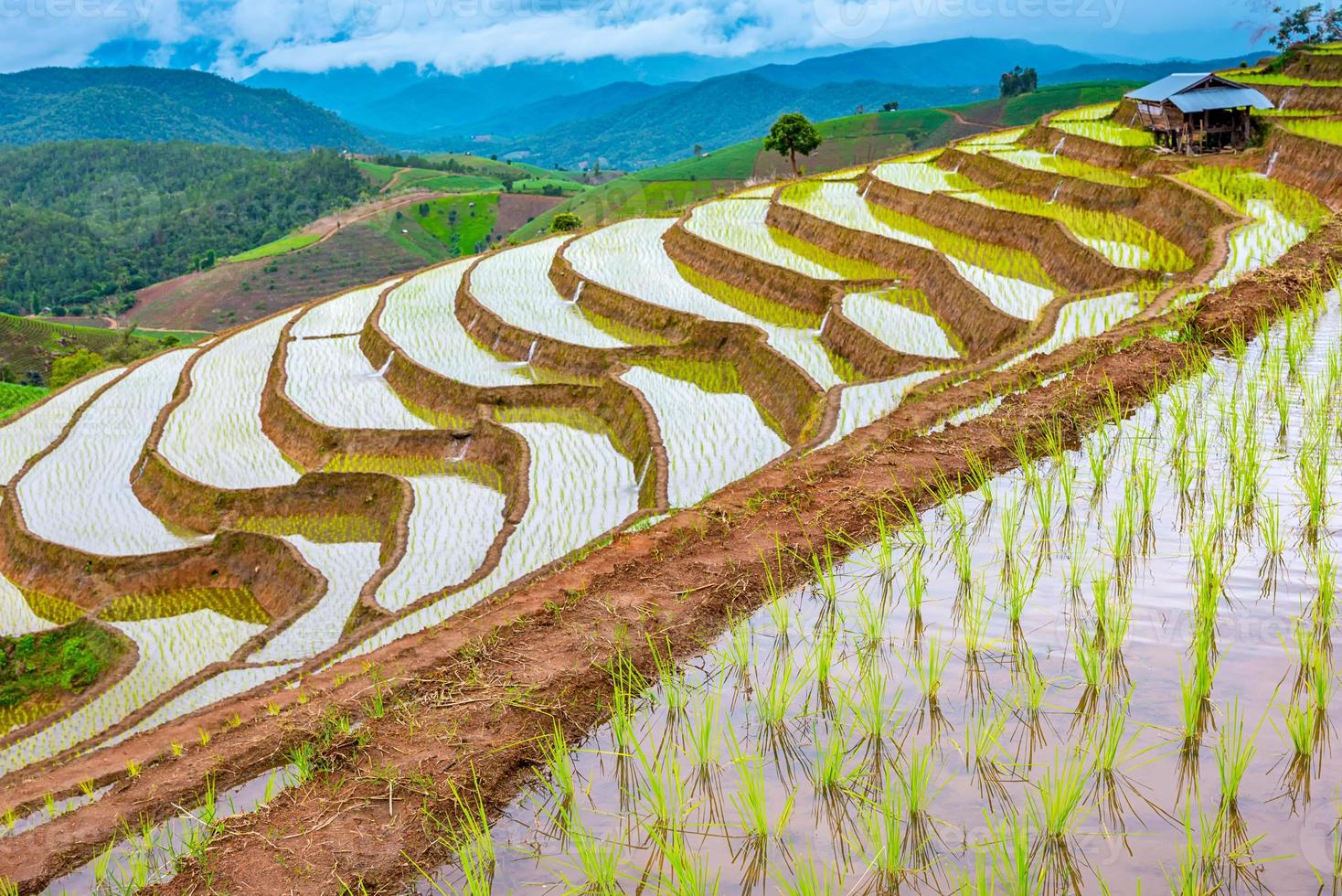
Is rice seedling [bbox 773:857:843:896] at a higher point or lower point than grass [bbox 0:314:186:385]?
higher

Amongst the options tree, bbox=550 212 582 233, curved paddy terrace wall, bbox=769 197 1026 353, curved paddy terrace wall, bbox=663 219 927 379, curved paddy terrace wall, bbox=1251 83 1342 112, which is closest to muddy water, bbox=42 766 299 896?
curved paddy terrace wall, bbox=663 219 927 379

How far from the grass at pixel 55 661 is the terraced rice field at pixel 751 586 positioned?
0.69 feet

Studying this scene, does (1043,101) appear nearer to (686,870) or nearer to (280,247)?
(280,247)

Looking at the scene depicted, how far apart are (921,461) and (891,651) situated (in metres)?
2.05

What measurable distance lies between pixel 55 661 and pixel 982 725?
952 centimetres

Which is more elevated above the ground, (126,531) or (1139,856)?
(1139,856)

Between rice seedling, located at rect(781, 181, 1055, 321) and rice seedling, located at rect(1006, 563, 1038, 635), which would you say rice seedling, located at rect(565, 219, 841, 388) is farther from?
rice seedling, located at rect(1006, 563, 1038, 635)

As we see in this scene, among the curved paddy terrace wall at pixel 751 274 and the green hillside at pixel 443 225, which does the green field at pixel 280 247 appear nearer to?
the green hillside at pixel 443 225

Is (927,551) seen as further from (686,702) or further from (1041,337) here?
(1041,337)

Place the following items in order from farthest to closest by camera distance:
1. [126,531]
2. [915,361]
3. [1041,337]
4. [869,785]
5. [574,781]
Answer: [126,531], [915,361], [1041,337], [574,781], [869,785]

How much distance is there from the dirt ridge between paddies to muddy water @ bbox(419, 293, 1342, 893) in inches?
7.7

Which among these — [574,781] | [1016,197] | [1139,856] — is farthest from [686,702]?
[1016,197]

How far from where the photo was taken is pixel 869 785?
2844 millimetres

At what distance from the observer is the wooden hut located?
18.3 m
